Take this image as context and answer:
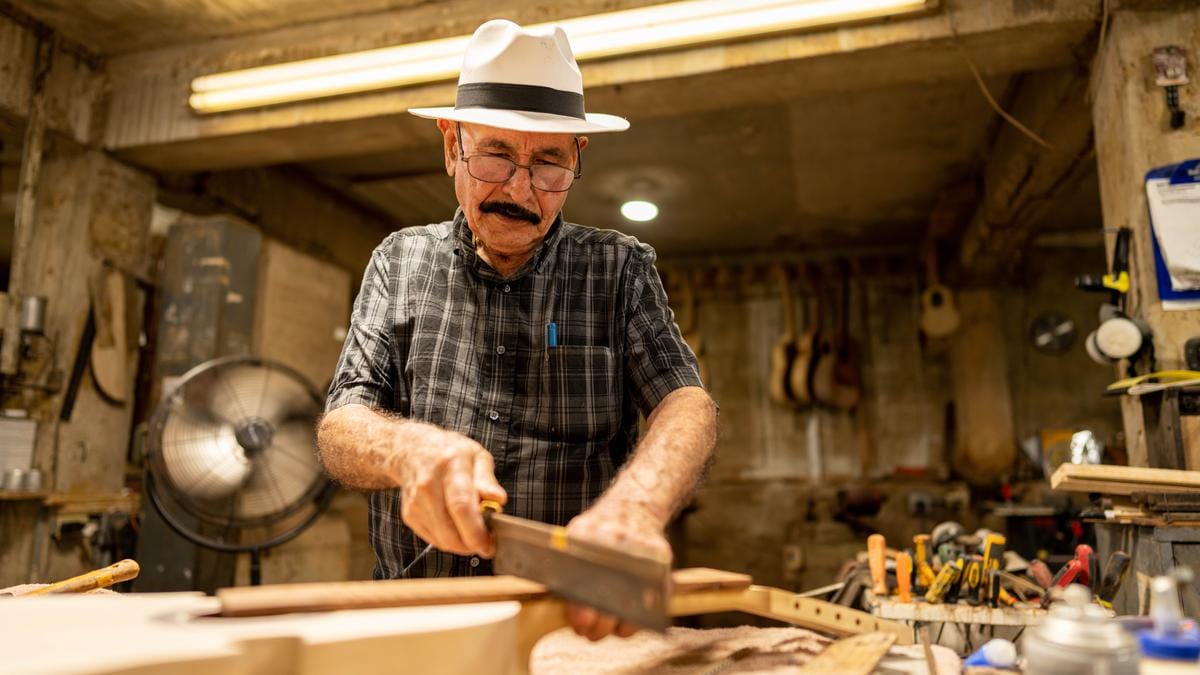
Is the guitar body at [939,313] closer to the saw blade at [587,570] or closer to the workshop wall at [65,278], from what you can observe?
the workshop wall at [65,278]

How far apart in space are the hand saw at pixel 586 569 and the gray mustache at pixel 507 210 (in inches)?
28.6

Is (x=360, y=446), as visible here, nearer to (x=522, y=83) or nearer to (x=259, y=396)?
(x=522, y=83)

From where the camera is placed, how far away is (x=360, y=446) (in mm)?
1380

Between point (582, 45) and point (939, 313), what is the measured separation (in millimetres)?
4667

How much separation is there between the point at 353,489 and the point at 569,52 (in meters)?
1.06

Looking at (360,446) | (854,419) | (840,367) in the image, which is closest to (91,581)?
(360,446)

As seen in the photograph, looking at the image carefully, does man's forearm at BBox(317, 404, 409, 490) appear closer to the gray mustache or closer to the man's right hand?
the man's right hand

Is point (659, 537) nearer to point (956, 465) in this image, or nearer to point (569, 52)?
point (569, 52)

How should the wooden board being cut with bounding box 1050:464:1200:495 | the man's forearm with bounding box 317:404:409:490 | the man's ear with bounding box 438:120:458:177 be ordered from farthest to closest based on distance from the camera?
the wooden board being cut with bounding box 1050:464:1200:495 < the man's ear with bounding box 438:120:458:177 < the man's forearm with bounding box 317:404:409:490

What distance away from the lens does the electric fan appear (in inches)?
135

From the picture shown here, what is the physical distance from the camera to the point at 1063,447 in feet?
11.2

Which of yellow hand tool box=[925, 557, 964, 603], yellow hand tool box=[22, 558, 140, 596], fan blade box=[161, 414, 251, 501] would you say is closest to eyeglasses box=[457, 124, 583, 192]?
yellow hand tool box=[22, 558, 140, 596]

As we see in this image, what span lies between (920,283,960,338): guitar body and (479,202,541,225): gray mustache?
5941 mm

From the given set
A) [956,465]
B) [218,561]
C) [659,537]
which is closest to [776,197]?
[956,465]
